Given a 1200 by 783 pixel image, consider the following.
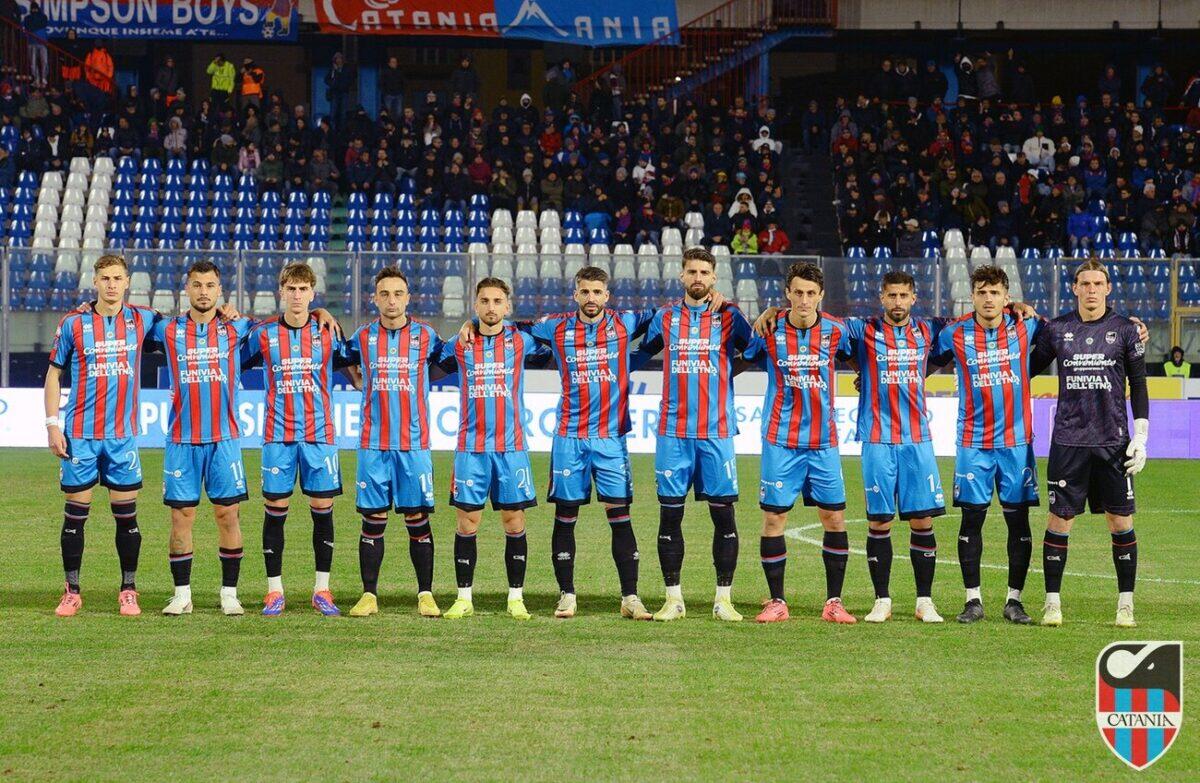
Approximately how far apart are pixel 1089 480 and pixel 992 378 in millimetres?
770

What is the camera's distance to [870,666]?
714 cm

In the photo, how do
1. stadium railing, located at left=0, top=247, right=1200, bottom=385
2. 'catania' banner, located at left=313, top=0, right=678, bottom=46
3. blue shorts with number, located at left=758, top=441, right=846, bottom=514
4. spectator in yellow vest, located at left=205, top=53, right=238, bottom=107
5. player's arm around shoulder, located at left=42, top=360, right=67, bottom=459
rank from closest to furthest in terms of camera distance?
player's arm around shoulder, located at left=42, top=360, right=67, bottom=459 → blue shorts with number, located at left=758, top=441, right=846, bottom=514 → stadium railing, located at left=0, top=247, right=1200, bottom=385 → spectator in yellow vest, located at left=205, top=53, right=238, bottom=107 → 'catania' banner, located at left=313, top=0, right=678, bottom=46

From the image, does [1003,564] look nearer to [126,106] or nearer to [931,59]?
[126,106]

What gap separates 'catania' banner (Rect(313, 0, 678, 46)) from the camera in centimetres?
2864

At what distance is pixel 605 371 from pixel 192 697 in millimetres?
3107

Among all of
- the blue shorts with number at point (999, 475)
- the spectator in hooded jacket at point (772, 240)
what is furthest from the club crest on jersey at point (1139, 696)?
the spectator in hooded jacket at point (772, 240)

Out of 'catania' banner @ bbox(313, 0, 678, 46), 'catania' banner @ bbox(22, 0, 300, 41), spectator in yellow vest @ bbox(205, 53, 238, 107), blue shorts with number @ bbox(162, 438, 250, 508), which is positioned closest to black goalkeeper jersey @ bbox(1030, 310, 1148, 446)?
blue shorts with number @ bbox(162, 438, 250, 508)

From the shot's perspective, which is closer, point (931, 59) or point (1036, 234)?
point (1036, 234)

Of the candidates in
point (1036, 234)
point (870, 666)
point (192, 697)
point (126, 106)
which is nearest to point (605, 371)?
point (870, 666)

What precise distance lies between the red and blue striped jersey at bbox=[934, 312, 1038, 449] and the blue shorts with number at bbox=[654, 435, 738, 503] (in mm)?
1343

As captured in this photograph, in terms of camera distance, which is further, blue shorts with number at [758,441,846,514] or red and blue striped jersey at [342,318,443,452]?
red and blue striped jersey at [342,318,443,452]

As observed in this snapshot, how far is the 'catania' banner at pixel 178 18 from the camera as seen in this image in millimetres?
28188

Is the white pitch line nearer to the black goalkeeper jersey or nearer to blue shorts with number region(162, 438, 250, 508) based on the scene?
the black goalkeeper jersey

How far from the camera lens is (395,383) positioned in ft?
28.6
